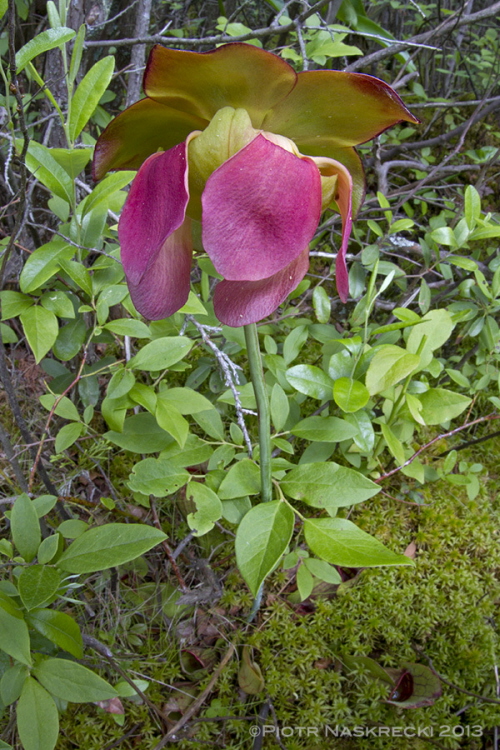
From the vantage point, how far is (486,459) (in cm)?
142

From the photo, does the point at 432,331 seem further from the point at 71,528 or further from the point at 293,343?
the point at 71,528

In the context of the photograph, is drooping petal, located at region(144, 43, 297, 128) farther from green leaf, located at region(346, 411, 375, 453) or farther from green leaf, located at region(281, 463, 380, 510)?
green leaf, located at region(346, 411, 375, 453)

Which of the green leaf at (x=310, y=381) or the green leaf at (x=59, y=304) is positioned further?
the green leaf at (x=310, y=381)

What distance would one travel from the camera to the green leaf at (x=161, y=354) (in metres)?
0.85

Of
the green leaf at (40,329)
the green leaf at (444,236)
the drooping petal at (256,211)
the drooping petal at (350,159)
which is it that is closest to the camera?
the drooping petal at (256,211)

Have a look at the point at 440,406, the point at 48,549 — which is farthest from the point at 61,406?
the point at 440,406

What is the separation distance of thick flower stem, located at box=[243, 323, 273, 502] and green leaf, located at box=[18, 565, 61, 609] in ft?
1.03

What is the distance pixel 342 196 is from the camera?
20.9 inches

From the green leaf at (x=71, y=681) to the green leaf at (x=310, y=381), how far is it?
56cm

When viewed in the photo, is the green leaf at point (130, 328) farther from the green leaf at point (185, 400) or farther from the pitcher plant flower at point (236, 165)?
the pitcher plant flower at point (236, 165)

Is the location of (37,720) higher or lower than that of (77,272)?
lower

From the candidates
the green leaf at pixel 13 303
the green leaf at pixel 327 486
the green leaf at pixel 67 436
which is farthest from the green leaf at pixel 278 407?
the green leaf at pixel 13 303

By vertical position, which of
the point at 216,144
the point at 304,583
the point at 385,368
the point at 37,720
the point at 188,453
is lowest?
the point at 304,583

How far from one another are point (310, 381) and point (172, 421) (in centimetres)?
29
